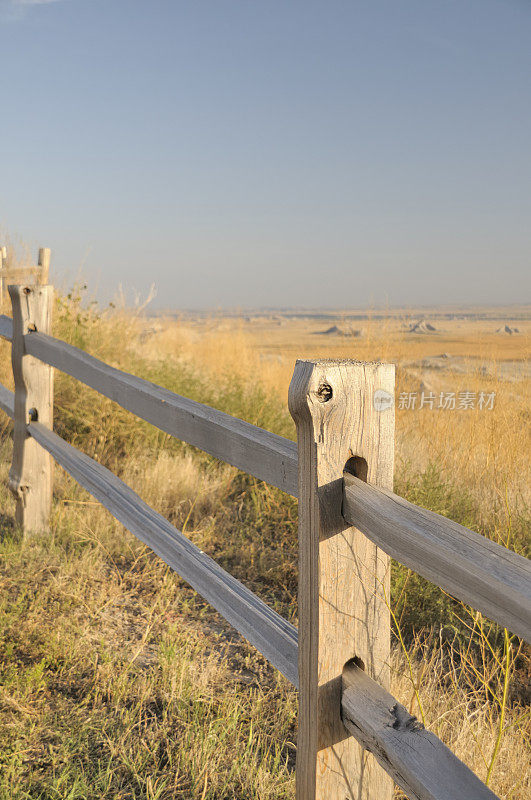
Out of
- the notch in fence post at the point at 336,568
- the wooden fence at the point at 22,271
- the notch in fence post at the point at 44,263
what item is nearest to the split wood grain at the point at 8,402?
the wooden fence at the point at 22,271

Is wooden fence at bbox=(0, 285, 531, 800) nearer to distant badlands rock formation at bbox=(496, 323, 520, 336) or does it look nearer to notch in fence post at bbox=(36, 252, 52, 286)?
distant badlands rock formation at bbox=(496, 323, 520, 336)

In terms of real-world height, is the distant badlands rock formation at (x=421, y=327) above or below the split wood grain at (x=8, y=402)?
above

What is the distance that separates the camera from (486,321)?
5.79 m

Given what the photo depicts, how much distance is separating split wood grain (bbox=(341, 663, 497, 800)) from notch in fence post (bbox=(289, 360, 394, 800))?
6cm

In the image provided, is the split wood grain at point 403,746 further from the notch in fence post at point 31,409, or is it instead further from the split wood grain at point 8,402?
the split wood grain at point 8,402

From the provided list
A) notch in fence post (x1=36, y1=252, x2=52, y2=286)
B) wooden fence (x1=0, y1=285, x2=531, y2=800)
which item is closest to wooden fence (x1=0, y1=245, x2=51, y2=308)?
notch in fence post (x1=36, y1=252, x2=52, y2=286)

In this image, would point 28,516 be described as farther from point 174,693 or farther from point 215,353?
point 215,353

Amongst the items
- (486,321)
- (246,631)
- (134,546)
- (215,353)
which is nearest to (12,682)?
(246,631)

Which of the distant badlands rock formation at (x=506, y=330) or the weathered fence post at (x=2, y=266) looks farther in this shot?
the weathered fence post at (x=2, y=266)

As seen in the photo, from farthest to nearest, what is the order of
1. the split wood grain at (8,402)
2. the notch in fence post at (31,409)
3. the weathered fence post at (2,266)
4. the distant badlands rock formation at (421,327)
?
the weathered fence post at (2,266), the distant badlands rock formation at (421,327), the split wood grain at (8,402), the notch in fence post at (31,409)

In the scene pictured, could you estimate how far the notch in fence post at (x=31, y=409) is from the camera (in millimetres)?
3814

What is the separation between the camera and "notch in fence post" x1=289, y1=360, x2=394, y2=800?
1.24 metres

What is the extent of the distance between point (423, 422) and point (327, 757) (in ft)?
13.9

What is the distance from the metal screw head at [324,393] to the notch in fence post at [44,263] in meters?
6.42
